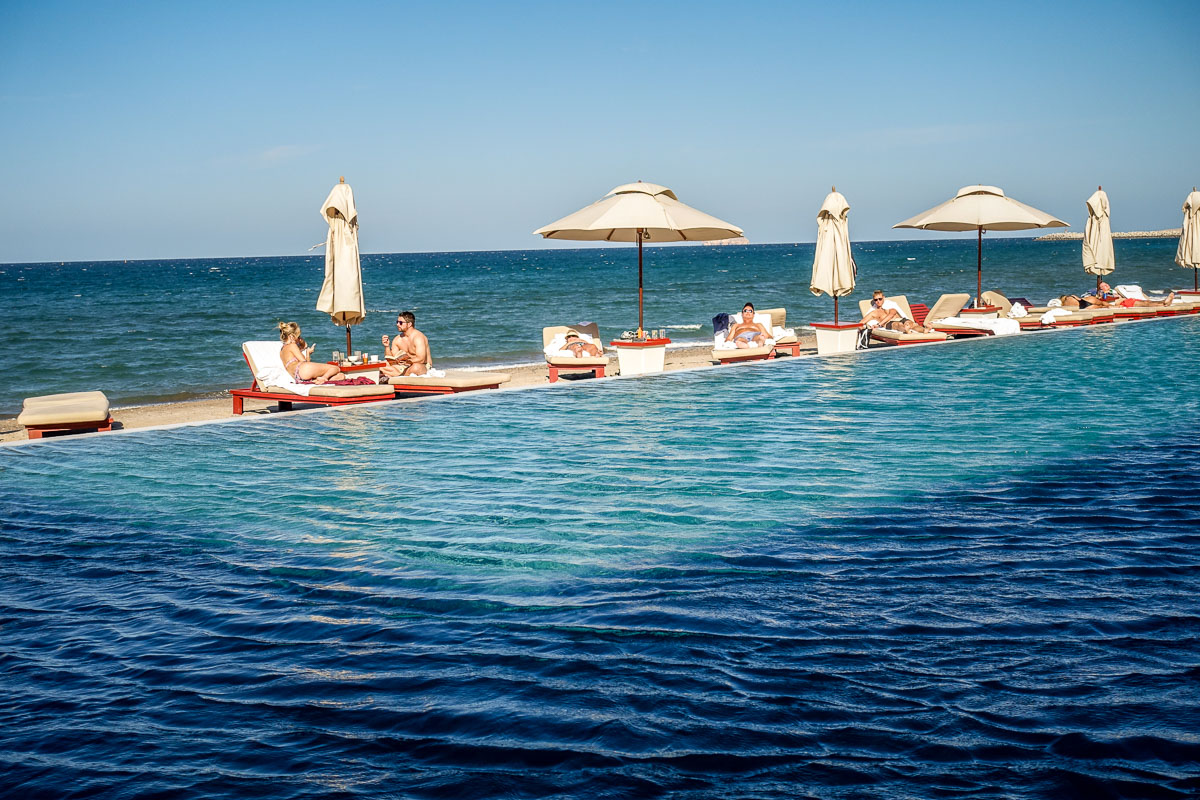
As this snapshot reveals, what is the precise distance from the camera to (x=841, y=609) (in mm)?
4613

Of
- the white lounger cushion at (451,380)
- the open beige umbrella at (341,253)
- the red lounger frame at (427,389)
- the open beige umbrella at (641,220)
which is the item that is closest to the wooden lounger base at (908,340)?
the open beige umbrella at (641,220)

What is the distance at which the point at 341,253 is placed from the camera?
13.1 meters

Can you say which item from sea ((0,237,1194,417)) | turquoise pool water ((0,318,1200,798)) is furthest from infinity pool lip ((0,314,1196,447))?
sea ((0,237,1194,417))

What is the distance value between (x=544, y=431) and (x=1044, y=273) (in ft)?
225

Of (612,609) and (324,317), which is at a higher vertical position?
(324,317)

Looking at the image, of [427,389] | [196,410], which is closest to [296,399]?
[427,389]

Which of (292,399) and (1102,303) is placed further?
(1102,303)

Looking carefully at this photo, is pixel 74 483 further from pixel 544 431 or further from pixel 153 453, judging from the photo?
pixel 544 431

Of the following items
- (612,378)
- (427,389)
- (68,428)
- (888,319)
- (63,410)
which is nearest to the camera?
(63,410)

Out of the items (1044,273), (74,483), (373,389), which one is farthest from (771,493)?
(1044,273)

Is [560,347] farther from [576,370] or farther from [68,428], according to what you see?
[68,428]

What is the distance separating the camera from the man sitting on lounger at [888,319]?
1781 centimetres

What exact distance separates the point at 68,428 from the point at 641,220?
771 centimetres

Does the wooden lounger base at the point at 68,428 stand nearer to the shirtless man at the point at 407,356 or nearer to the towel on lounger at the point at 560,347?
the shirtless man at the point at 407,356
